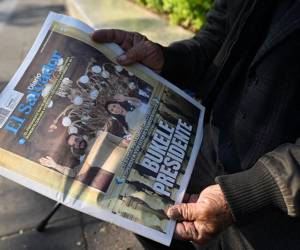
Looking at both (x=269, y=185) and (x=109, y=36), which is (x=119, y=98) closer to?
(x=109, y=36)

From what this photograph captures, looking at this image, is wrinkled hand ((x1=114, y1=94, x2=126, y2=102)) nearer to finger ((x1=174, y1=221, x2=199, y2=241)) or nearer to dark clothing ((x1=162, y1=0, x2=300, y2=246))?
dark clothing ((x1=162, y1=0, x2=300, y2=246))

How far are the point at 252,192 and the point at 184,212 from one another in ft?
0.70

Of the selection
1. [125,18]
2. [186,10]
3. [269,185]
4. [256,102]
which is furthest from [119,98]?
[125,18]

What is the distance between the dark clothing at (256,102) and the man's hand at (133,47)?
51 mm

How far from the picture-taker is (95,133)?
144cm

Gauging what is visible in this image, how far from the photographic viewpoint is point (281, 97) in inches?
56.5

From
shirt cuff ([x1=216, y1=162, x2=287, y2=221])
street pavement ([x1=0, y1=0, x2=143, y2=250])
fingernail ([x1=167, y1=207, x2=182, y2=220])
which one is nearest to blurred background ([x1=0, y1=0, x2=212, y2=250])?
street pavement ([x1=0, y1=0, x2=143, y2=250])

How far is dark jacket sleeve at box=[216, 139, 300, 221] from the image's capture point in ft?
4.09

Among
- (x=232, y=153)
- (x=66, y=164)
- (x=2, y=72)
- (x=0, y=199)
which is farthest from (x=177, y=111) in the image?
(x=2, y=72)

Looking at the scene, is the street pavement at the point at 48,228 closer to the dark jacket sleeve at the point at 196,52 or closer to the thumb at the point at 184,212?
the dark jacket sleeve at the point at 196,52

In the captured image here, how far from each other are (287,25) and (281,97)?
21 cm

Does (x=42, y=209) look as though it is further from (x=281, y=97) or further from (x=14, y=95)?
(x=281, y=97)

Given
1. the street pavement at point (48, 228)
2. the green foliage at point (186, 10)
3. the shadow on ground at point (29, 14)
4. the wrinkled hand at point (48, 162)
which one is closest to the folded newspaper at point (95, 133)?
the wrinkled hand at point (48, 162)

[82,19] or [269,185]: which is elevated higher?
[269,185]
